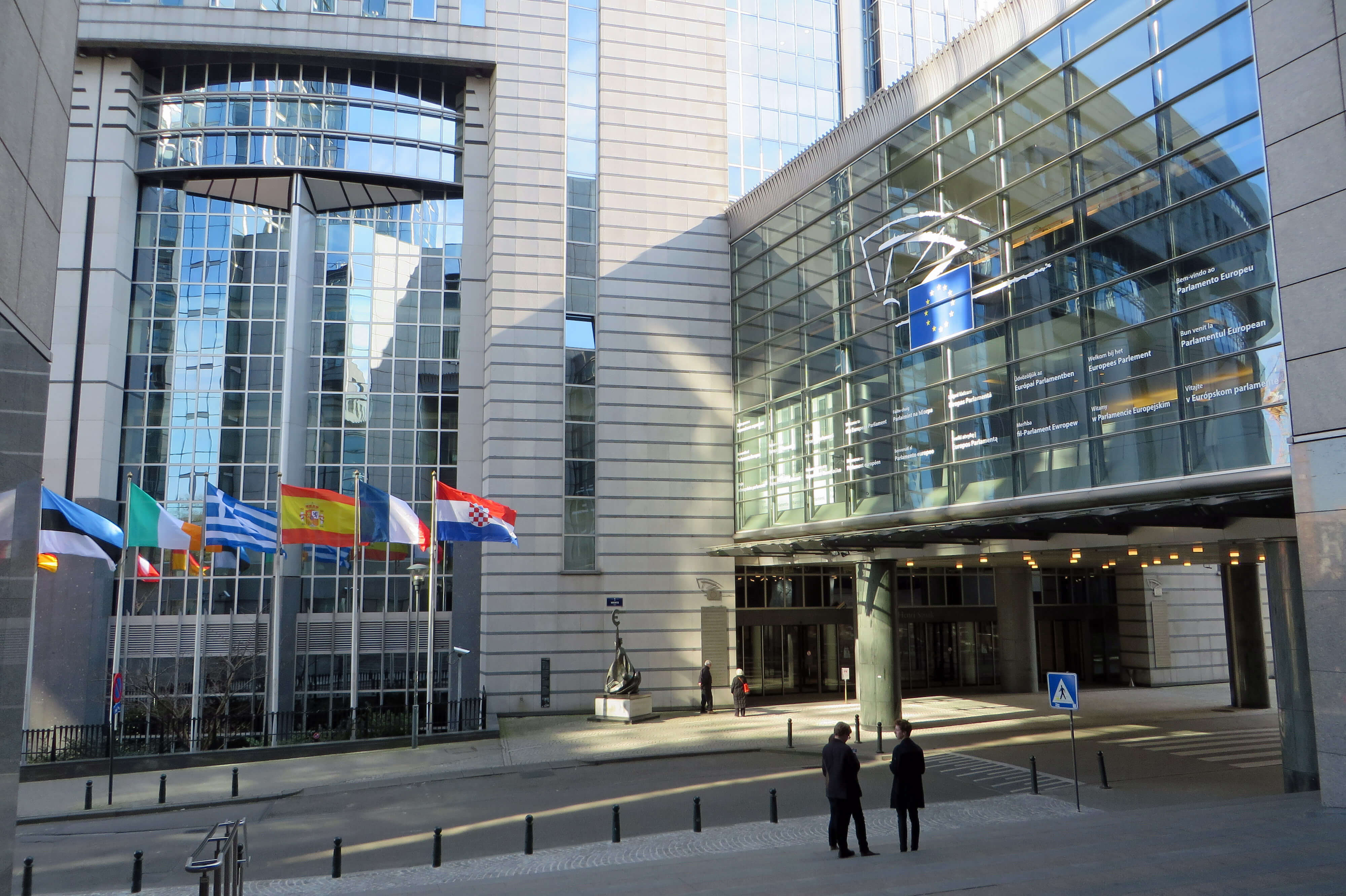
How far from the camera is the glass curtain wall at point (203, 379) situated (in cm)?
3422

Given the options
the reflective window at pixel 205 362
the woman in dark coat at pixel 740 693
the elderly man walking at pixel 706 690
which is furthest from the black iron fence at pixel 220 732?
the woman in dark coat at pixel 740 693

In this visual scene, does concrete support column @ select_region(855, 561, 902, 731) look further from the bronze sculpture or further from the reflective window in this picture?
the reflective window

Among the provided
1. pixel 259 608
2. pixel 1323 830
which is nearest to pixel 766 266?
pixel 259 608

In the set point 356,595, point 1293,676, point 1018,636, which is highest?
point 356,595

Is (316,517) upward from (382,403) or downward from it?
downward

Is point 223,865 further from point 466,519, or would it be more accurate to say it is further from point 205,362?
point 205,362

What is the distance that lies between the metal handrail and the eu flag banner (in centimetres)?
1804

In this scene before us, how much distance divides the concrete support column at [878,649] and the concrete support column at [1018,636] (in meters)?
13.1

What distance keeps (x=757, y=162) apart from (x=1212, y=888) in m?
32.6

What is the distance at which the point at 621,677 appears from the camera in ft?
98.6

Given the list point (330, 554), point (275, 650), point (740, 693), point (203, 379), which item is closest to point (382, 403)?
point (203, 379)

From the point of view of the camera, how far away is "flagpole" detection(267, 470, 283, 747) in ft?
83.4

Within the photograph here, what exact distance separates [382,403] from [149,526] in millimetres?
12514

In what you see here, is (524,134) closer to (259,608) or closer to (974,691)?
(259,608)
